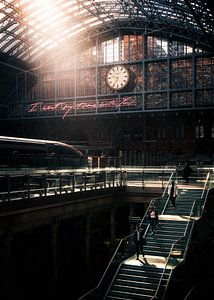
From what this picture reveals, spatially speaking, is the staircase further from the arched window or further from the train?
the arched window

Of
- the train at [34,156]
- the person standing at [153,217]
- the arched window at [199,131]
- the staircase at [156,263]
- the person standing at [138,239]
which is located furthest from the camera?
the arched window at [199,131]

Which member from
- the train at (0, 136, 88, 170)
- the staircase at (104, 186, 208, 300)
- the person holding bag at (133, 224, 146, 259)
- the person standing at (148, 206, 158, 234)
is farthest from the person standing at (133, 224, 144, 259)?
the train at (0, 136, 88, 170)

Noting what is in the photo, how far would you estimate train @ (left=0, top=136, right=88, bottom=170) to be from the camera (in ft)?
81.0

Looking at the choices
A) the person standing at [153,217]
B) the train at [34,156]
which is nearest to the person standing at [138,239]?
the person standing at [153,217]

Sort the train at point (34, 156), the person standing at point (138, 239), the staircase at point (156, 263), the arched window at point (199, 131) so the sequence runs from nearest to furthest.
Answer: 1. the staircase at point (156, 263)
2. the person standing at point (138, 239)
3. the train at point (34, 156)
4. the arched window at point (199, 131)

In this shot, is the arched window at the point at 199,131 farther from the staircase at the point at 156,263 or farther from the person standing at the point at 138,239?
the person standing at the point at 138,239

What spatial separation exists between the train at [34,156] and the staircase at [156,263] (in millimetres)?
7954

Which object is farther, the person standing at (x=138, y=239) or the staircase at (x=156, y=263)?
the person standing at (x=138, y=239)

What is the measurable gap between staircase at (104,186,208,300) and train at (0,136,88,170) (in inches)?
313

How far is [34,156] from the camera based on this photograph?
85.9 feet

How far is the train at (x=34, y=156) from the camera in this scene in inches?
972

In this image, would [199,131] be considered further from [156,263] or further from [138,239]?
[156,263]

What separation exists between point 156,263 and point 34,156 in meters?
11.7

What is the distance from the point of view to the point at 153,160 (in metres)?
48.5
